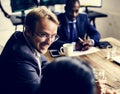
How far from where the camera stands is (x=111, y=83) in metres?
1.74

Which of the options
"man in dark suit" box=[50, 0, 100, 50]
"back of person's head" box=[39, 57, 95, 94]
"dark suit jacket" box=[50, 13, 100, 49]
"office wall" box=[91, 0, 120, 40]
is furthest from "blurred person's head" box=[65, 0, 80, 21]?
"office wall" box=[91, 0, 120, 40]

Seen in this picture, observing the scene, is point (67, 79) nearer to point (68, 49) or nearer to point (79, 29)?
point (68, 49)

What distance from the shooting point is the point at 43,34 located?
1526mm

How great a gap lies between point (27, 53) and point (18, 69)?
0.13m

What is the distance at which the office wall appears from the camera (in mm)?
4855

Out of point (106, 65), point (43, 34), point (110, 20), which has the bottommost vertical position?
point (110, 20)

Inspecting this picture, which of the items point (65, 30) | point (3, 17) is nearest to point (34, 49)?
point (65, 30)

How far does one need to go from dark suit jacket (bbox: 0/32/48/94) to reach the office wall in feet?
11.9

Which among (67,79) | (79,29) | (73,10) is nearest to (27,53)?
(67,79)

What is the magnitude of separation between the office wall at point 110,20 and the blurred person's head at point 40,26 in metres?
3.49

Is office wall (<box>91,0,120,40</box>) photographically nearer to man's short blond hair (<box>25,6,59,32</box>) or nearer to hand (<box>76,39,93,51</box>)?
hand (<box>76,39,93,51</box>)

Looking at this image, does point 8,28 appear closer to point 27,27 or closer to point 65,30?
point 65,30

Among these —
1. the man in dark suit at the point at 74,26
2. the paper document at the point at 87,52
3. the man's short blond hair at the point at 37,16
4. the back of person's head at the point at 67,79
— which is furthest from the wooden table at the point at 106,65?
the back of person's head at the point at 67,79

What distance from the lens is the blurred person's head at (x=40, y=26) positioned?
146 cm
